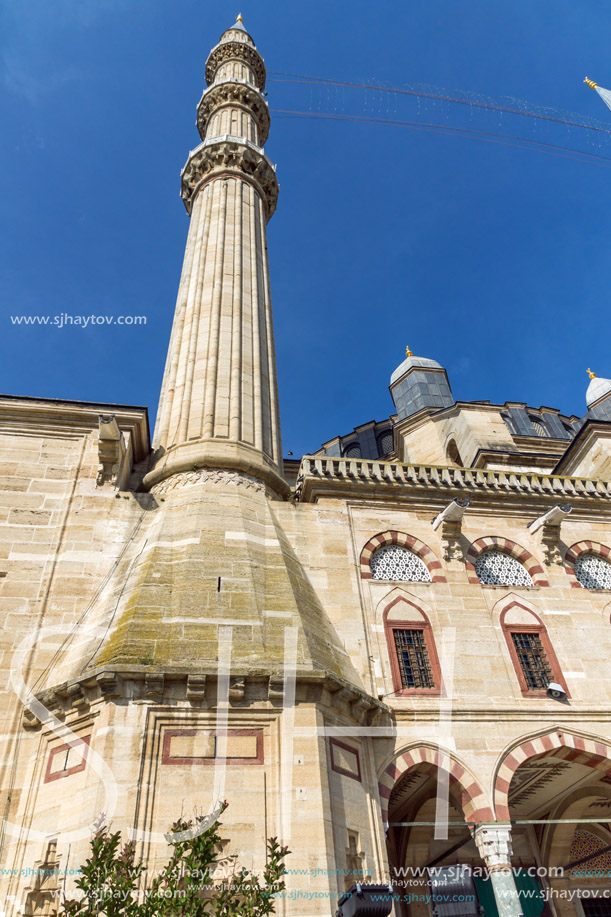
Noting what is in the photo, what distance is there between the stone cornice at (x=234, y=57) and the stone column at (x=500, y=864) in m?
28.2

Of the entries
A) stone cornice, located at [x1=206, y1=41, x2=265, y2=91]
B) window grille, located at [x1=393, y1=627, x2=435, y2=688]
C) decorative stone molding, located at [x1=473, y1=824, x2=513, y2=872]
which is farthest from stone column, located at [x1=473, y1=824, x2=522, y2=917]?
stone cornice, located at [x1=206, y1=41, x2=265, y2=91]

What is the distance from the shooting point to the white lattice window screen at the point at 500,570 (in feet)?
46.3

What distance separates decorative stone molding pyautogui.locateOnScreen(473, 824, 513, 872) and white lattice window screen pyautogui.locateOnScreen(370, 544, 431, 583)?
461 cm

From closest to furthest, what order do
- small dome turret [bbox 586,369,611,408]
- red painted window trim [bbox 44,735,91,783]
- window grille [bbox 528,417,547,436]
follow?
red painted window trim [bbox 44,735,91,783] → small dome turret [bbox 586,369,611,408] → window grille [bbox 528,417,547,436]

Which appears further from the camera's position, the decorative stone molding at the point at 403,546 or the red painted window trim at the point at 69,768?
the decorative stone molding at the point at 403,546

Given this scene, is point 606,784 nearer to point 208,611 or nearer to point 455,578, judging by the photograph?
point 455,578

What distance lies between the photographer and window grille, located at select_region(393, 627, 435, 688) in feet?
39.9

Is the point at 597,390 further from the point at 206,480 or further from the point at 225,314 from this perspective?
the point at 206,480

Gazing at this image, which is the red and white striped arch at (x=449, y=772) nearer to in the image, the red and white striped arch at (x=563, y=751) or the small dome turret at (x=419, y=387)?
the red and white striped arch at (x=563, y=751)

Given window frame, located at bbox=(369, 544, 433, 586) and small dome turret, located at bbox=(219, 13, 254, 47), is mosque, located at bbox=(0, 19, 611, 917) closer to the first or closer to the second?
window frame, located at bbox=(369, 544, 433, 586)

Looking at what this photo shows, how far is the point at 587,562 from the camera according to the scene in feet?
Result: 49.1

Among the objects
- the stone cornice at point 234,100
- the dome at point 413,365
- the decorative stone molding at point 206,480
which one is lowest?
the decorative stone molding at point 206,480

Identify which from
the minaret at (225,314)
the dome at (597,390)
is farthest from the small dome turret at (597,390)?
the minaret at (225,314)

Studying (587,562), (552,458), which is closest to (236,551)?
(587,562)
